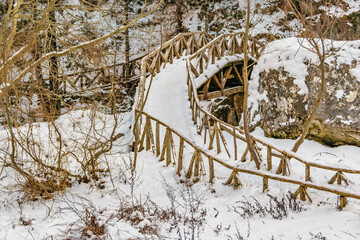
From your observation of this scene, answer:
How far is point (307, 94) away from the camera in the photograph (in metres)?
10.9

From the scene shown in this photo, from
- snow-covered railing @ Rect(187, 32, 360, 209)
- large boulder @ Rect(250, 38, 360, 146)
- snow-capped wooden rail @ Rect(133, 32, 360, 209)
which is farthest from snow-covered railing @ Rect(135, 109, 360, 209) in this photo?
→ large boulder @ Rect(250, 38, 360, 146)

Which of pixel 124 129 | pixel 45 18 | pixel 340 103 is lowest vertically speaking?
pixel 124 129

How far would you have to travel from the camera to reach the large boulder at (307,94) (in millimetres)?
10312

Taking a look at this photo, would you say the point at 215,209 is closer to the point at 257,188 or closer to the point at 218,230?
the point at 218,230

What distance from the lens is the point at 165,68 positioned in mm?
12492

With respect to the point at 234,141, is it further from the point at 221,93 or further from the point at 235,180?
the point at 221,93

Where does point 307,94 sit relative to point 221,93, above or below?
above

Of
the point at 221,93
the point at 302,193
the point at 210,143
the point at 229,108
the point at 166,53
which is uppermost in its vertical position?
the point at 166,53

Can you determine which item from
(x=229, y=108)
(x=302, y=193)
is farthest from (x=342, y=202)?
(x=229, y=108)

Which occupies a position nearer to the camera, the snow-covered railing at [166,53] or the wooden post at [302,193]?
the wooden post at [302,193]

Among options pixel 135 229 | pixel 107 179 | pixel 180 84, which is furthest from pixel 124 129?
pixel 135 229

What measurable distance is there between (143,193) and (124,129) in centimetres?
435

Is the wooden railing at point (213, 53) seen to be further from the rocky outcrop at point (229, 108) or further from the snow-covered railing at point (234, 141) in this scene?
the rocky outcrop at point (229, 108)

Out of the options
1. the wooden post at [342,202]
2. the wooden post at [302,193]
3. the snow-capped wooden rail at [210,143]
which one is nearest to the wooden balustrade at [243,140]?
the snow-capped wooden rail at [210,143]
